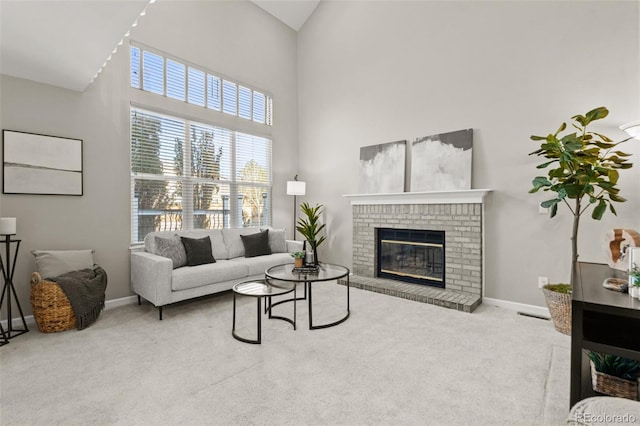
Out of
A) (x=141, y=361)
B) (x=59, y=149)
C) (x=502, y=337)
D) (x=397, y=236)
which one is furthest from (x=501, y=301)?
(x=59, y=149)

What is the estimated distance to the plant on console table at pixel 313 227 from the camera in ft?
16.8

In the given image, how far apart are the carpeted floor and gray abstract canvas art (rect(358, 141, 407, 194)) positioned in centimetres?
196

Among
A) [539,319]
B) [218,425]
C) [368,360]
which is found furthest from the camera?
[539,319]

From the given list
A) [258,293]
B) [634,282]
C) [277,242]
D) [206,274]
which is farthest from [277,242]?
[634,282]

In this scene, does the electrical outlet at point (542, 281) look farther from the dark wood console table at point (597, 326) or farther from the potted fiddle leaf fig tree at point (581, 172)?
the dark wood console table at point (597, 326)

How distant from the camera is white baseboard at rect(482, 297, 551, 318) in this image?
3.39m

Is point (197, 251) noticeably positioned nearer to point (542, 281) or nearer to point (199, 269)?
point (199, 269)

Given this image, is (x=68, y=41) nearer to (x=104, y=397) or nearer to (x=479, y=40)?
(x=104, y=397)

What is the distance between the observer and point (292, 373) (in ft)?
7.09

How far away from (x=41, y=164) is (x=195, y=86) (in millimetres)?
2092

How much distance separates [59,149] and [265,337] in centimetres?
288

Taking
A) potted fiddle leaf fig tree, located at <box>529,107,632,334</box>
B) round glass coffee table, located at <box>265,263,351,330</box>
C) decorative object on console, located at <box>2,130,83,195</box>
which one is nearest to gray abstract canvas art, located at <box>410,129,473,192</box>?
potted fiddle leaf fig tree, located at <box>529,107,632,334</box>

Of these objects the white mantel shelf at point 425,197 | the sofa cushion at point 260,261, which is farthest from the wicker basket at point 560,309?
the sofa cushion at point 260,261

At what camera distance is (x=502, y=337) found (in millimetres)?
2770
